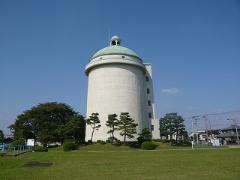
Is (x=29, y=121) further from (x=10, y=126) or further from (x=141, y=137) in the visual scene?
(x=141, y=137)

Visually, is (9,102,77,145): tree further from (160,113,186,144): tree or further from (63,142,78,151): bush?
(160,113,186,144): tree

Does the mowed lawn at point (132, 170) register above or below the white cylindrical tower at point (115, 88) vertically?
below

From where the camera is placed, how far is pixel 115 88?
56.0 metres

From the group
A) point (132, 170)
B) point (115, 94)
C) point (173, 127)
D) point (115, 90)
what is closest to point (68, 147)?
point (115, 94)

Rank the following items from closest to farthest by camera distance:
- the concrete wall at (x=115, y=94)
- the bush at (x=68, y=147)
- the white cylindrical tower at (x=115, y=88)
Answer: the bush at (x=68, y=147) → the concrete wall at (x=115, y=94) → the white cylindrical tower at (x=115, y=88)

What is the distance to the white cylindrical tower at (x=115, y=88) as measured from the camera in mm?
55125

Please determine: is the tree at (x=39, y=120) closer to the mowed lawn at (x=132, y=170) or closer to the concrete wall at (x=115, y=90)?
the concrete wall at (x=115, y=90)

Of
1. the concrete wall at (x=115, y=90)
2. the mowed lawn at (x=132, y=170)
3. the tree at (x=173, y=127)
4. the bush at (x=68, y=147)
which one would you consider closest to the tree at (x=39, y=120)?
the concrete wall at (x=115, y=90)

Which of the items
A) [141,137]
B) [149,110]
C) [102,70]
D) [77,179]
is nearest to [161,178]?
[77,179]

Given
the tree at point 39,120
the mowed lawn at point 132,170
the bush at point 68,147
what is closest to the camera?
the mowed lawn at point 132,170

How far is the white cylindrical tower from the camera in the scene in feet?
181

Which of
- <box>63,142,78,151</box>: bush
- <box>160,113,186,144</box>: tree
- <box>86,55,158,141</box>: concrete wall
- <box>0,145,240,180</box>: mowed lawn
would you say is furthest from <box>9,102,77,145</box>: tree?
<box>0,145,240,180</box>: mowed lawn

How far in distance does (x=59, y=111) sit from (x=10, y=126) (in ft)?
48.0

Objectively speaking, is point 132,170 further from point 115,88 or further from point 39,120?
point 39,120
